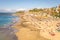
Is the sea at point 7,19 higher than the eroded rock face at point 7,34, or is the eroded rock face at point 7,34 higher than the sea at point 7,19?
the sea at point 7,19

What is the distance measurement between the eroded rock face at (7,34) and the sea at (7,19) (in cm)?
8

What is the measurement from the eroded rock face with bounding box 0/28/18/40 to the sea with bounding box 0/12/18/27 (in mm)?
82

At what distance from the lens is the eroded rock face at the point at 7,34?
190 cm

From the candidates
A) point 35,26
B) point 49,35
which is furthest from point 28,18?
point 49,35

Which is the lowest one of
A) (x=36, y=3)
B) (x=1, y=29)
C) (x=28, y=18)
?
(x=1, y=29)

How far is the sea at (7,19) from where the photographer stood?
193 cm

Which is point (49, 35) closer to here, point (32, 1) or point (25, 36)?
point (25, 36)

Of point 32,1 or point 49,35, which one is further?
point 32,1

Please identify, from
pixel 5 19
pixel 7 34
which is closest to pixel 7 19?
pixel 5 19

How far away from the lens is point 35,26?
6.47 feet

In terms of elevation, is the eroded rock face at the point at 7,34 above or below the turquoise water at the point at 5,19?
below

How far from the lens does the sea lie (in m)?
1.93

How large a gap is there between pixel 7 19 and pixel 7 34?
0.24 m

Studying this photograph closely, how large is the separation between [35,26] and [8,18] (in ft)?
1.48
